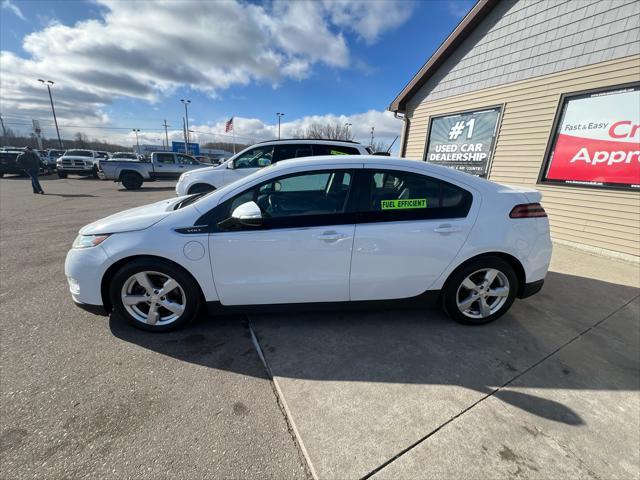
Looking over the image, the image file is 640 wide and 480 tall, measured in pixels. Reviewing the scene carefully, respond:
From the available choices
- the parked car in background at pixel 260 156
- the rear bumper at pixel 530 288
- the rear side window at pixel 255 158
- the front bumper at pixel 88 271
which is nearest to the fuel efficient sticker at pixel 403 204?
the rear bumper at pixel 530 288

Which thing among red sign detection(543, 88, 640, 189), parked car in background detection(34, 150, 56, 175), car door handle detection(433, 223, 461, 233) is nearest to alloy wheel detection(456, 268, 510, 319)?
car door handle detection(433, 223, 461, 233)

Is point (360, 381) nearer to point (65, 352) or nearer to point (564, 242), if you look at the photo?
point (65, 352)

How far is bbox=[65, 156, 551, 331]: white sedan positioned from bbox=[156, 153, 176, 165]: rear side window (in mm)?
16069

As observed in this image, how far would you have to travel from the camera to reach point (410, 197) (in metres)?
2.59

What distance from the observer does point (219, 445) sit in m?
1.67

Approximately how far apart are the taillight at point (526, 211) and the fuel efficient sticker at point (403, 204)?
910mm

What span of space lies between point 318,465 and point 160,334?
186 cm

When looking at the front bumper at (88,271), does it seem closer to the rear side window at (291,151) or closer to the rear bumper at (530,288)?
the rear bumper at (530,288)

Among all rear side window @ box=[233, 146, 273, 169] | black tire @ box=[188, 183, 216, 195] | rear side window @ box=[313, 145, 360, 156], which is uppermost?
rear side window @ box=[313, 145, 360, 156]

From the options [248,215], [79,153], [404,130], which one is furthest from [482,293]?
[79,153]

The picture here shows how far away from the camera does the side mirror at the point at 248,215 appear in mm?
2373

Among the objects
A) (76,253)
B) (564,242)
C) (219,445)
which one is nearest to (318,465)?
(219,445)

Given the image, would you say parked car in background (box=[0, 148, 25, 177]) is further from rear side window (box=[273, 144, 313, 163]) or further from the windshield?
rear side window (box=[273, 144, 313, 163])

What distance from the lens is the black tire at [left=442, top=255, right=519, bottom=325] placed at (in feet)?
8.97
